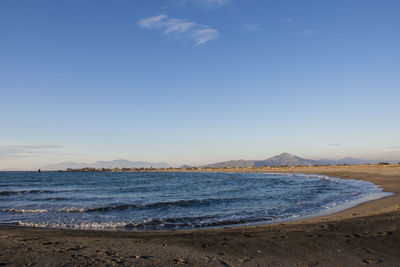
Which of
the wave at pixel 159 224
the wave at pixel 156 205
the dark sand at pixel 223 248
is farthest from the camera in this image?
the wave at pixel 156 205

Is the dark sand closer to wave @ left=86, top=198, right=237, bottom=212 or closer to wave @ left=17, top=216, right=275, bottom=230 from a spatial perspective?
wave @ left=17, top=216, right=275, bottom=230

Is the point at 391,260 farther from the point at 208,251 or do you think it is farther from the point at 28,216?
the point at 28,216

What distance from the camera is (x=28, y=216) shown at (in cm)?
1455

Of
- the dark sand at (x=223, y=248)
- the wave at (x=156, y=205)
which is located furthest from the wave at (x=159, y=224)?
the wave at (x=156, y=205)

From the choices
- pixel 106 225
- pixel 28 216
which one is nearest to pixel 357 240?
pixel 106 225

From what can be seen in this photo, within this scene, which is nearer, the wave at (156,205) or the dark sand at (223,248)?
the dark sand at (223,248)

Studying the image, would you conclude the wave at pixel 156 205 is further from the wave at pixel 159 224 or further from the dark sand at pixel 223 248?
the dark sand at pixel 223 248

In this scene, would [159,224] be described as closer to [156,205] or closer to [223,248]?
[223,248]

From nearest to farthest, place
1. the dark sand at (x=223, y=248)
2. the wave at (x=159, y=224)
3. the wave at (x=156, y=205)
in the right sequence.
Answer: the dark sand at (x=223, y=248) → the wave at (x=159, y=224) → the wave at (x=156, y=205)

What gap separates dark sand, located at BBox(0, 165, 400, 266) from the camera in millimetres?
6227

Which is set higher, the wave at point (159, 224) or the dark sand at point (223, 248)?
the dark sand at point (223, 248)

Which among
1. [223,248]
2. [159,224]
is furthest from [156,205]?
[223,248]

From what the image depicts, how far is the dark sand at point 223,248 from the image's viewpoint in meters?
6.23

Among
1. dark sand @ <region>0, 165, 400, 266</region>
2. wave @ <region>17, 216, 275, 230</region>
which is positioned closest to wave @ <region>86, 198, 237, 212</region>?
wave @ <region>17, 216, 275, 230</region>
